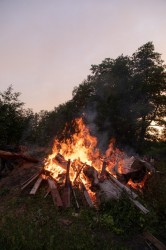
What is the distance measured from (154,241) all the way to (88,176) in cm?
438

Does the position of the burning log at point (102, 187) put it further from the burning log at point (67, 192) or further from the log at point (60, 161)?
the log at point (60, 161)

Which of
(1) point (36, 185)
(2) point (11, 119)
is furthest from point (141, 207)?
(2) point (11, 119)

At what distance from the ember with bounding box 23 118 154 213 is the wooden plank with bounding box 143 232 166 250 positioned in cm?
85

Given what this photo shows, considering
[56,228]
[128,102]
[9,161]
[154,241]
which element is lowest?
[56,228]

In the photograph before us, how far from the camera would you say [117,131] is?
3281cm

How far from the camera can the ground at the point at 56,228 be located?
251 inches

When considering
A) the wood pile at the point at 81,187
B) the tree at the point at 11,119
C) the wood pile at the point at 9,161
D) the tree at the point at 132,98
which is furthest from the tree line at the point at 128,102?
the wood pile at the point at 81,187

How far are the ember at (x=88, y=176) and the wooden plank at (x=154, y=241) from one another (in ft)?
2.80

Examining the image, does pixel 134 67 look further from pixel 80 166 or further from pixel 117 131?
pixel 80 166

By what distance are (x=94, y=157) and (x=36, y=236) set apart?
269 inches

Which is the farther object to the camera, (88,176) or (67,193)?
(88,176)

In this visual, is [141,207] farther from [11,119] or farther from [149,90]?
[149,90]

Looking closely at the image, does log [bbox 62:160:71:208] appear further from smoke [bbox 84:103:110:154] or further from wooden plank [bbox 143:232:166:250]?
smoke [bbox 84:103:110:154]

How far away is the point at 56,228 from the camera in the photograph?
23.6 ft
